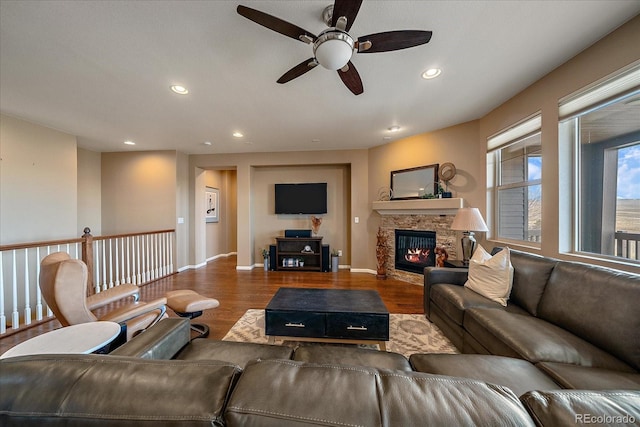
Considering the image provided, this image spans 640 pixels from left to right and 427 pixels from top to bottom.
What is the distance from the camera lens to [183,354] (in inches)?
49.6

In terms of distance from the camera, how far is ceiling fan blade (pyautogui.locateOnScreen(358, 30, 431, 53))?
1484 millimetres

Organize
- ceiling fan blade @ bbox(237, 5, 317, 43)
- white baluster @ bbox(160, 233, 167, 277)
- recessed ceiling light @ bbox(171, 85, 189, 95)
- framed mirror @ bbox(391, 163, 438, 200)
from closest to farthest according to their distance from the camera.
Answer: ceiling fan blade @ bbox(237, 5, 317, 43) < recessed ceiling light @ bbox(171, 85, 189, 95) < framed mirror @ bbox(391, 163, 438, 200) < white baluster @ bbox(160, 233, 167, 277)

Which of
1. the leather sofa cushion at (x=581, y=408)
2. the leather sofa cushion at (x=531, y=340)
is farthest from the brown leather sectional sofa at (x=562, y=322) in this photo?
the leather sofa cushion at (x=581, y=408)

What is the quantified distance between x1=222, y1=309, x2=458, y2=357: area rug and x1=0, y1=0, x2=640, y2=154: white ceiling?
2649 mm

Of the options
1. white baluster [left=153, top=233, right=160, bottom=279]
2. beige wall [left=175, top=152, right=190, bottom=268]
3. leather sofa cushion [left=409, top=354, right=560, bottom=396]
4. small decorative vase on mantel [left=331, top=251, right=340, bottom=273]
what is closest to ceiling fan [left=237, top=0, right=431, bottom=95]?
leather sofa cushion [left=409, top=354, right=560, bottom=396]

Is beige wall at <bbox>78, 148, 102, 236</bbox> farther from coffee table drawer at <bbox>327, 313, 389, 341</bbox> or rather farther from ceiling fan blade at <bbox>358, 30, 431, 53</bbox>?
ceiling fan blade at <bbox>358, 30, 431, 53</bbox>

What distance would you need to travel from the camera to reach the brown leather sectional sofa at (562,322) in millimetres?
1237

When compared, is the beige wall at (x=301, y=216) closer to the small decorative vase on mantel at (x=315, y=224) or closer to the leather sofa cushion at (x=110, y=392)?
the small decorative vase on mantel at (x=315, y=224)

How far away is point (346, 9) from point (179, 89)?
2.04 meters

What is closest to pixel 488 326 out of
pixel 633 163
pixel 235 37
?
pixel 633 163

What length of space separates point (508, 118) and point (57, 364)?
4.15 meters

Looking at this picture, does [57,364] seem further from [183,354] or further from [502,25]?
[502,25]

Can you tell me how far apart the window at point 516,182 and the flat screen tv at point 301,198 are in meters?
3.05

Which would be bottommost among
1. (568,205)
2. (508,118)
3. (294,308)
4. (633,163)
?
(294,308)
